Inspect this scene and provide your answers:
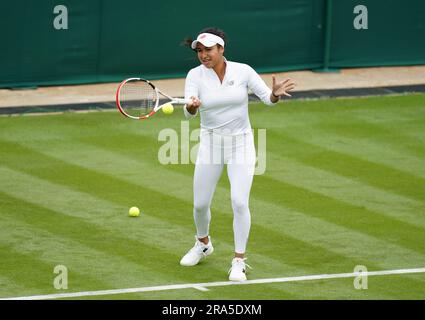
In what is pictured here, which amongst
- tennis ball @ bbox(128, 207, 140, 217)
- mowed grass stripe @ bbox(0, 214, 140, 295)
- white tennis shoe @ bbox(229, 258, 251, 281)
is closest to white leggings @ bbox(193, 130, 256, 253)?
white tennis shoe @ bbox(229, 258, 251, 281)

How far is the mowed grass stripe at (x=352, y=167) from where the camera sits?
16.0 meters

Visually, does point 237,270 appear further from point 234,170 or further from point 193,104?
point 193,104

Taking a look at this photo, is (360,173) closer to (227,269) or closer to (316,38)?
(227,269)

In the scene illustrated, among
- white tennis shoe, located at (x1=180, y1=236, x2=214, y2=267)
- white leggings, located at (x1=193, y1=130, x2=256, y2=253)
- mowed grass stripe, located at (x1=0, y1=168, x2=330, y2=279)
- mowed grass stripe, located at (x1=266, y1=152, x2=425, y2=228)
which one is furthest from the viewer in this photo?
mowed grass stripe, located at (x1=266, y1=152, x2=425, y2=228)

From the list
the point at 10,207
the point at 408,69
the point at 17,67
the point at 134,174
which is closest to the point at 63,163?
the point at 134,174

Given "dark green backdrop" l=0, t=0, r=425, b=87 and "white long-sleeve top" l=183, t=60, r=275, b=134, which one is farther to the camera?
"dark green backdrop" l=0, t=0, r=425, b=87

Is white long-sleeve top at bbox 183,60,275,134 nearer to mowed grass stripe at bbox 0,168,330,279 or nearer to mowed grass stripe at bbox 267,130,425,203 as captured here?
mowed grass stripe at bbox 0,168,330,279

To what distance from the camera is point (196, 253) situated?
13055mm

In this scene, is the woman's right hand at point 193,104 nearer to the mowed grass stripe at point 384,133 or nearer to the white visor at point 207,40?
the white visor at point 207,40

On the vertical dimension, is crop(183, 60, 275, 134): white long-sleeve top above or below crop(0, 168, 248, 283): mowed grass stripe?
above

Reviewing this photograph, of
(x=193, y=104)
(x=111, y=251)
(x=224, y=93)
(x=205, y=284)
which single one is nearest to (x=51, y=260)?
(x=111, y=251)

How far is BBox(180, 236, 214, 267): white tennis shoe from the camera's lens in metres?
13.0

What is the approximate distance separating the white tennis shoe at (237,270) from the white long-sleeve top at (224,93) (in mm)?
1316

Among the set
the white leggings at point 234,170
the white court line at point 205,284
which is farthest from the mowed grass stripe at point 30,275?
the white leggings at point 234,170
